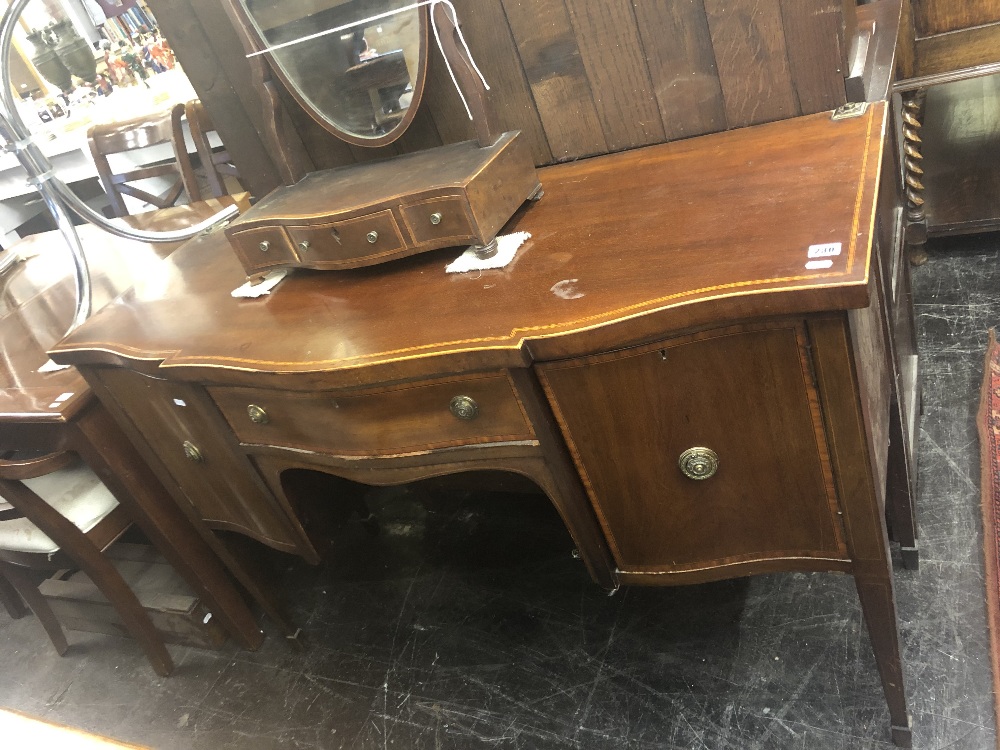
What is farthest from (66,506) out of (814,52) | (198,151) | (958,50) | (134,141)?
(958,50)

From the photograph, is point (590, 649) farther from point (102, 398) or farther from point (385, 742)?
point (102, 398)

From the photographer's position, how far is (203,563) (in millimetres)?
1835

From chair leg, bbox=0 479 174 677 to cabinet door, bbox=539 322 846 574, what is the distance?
4.10ft

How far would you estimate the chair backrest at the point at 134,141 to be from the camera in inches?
101

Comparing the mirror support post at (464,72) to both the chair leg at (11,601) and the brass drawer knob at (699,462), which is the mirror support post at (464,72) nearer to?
the brass drawer knob at (699,462)

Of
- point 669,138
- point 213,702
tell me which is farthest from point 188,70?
point 213,702

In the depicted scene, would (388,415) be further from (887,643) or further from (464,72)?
(887,643)

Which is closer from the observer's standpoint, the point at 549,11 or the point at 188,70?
the point at 549,11

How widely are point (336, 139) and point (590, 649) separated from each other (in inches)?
48.1

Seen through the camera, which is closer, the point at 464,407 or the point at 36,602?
the point at 464,407

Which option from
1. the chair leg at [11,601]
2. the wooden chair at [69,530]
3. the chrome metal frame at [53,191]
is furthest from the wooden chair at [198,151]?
the chair leg at [11,601]

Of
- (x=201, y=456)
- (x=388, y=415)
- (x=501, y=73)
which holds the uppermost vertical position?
(x=501, y=73)

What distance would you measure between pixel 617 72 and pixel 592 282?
1.68 feet

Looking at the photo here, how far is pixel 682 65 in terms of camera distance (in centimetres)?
124
